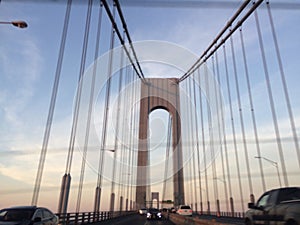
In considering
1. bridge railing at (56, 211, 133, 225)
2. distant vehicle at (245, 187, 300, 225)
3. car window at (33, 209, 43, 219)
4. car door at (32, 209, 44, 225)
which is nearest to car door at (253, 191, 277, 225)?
distant vehicle at (245, 187, 300, 225)

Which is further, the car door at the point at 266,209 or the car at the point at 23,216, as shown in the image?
the car at the point at 23,216

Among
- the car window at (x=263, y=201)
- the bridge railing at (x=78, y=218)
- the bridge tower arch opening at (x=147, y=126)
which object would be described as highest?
the bridge tower arch opening at (x=147, y=126)

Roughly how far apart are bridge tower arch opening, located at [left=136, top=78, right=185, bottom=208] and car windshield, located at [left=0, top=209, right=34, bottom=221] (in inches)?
1732

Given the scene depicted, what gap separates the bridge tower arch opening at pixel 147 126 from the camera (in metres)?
51.5

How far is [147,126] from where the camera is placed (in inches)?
2233

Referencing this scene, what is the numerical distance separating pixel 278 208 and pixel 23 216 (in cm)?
740

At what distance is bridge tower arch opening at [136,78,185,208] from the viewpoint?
51531 millimetres

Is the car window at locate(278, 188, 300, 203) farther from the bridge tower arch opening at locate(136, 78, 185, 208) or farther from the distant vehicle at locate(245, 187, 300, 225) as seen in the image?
the bridge tower arch opening at locate(136, 78, 185, 208)

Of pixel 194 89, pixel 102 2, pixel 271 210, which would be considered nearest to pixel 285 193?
pixel 271 210

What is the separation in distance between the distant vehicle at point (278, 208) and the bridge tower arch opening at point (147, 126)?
4471 centimetres

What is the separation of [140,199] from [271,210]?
1911 inches

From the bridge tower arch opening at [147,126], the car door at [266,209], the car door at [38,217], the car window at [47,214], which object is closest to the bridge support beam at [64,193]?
the car window at [47,214]

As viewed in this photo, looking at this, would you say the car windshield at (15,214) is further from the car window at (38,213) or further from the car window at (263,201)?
the car window at (263,201)

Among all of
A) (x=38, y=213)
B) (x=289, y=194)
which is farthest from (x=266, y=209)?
(x=38, y=213)
